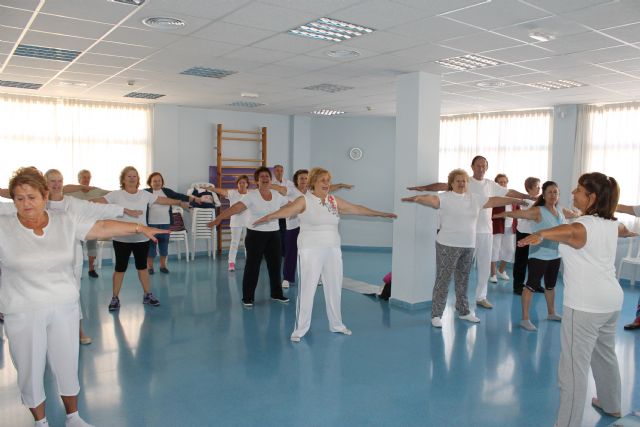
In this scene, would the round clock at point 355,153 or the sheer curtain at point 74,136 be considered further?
the round clock at point 355,153

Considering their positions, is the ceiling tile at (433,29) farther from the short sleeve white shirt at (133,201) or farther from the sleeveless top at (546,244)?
the short sleeve white shirt at (133,201)

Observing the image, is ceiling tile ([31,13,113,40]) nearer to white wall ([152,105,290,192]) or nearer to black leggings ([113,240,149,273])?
black leggings ([113,240,149,273])

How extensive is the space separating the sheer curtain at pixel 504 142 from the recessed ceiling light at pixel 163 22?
6939 mm

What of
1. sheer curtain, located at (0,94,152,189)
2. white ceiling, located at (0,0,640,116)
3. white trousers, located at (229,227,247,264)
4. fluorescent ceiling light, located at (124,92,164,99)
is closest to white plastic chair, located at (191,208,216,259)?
white trousers, located at (229,227,247,264)

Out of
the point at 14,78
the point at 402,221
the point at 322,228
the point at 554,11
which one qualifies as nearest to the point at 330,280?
the point at 322,228

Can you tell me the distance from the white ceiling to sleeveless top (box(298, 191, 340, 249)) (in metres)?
1.53

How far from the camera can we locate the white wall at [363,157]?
11.0 metres

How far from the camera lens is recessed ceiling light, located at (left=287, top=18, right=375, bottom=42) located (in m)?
4.22

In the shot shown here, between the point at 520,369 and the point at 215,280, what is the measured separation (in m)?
4.52

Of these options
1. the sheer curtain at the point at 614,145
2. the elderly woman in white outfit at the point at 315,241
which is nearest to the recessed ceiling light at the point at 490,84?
the sheer curtain at the point at 614,145

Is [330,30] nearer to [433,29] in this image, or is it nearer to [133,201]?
[433,29]

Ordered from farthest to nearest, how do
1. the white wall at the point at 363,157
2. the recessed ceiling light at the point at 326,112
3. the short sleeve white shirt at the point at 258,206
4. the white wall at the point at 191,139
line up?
the white wall at the point at 363,157, the recessed ceiling light at the point at 326,112, the white wall at the point at 191,139, the short sleeve white shirt at the point at 258,206

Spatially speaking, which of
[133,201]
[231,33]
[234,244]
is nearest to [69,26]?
[231,33]

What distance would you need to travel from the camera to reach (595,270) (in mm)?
2809
